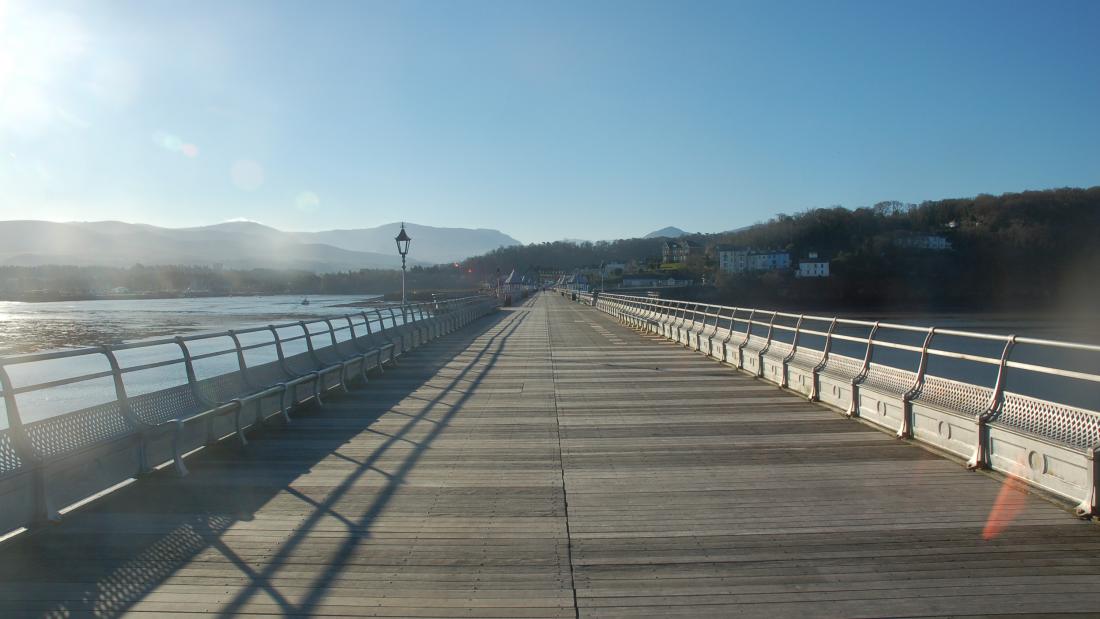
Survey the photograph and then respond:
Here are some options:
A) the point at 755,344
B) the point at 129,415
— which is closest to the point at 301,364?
the point at 129,415

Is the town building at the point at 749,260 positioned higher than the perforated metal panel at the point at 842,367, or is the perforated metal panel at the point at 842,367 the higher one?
the town building at the point at 749,260

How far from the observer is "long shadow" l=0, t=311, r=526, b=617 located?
4.18m

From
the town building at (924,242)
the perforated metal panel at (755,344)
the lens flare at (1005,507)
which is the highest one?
the town building at (924,242)

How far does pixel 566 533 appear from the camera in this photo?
525 centimetres

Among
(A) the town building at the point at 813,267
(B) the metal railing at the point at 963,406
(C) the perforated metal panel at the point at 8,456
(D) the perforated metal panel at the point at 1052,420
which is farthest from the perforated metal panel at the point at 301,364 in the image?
(A) the town building at the point at 813,267

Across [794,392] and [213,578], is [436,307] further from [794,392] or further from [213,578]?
[213,578]

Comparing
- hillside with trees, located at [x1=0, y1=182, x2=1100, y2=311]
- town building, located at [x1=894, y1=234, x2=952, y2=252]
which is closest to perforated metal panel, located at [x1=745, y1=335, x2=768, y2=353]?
hillside with trees, located at [x1=0, y1=182, x2=1100, y2=311]

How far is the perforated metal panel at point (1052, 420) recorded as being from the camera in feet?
17.9

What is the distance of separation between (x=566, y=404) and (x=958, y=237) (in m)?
111

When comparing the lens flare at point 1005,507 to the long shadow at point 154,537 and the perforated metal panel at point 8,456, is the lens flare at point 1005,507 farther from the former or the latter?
the perforated metal panel at point 8,456

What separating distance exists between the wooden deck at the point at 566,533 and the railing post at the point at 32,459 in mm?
169

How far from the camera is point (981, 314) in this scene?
3147 inches

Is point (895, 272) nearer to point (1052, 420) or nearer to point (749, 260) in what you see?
point (749, 260)

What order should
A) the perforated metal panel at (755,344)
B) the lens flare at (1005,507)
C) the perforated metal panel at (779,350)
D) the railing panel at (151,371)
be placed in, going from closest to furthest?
the lens flare at (1005,507) < the railing panel at (151,371) < the perforated metal panel at (779,350) < the perforated metal panel at (755,344)
